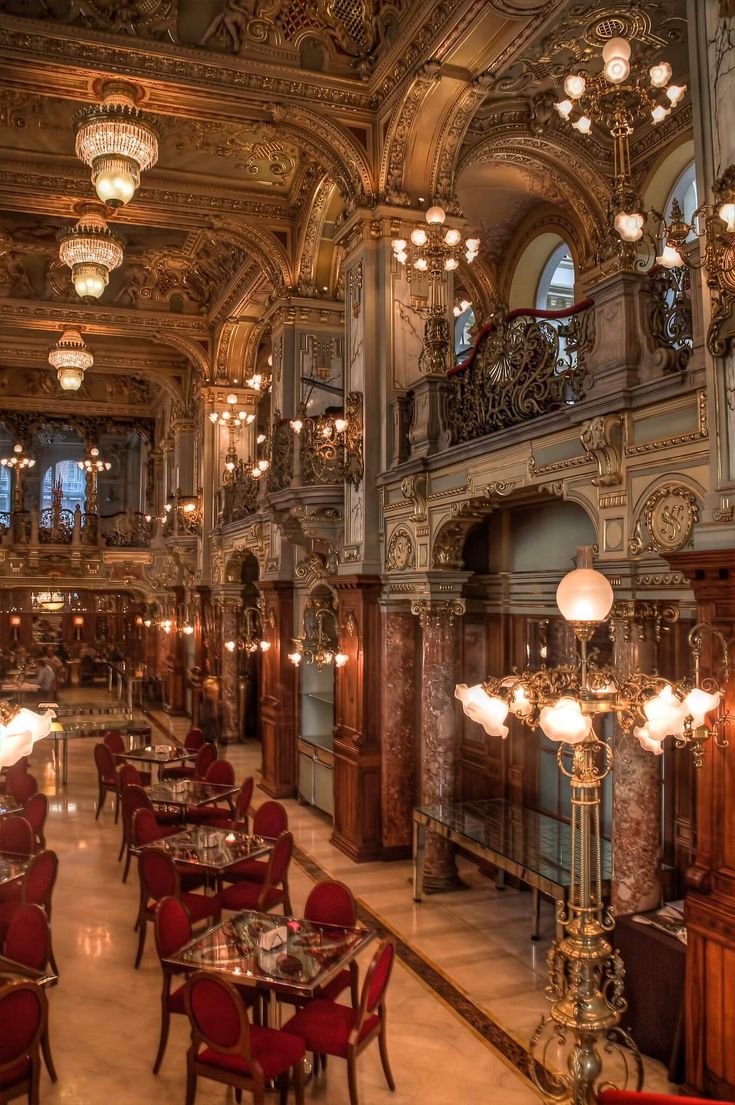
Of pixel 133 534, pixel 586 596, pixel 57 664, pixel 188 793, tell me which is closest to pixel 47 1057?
pixel 586 596

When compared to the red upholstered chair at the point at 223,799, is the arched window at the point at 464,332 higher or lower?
higher

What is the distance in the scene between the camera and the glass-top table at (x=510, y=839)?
22.9ft

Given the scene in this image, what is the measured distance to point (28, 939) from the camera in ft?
18.5

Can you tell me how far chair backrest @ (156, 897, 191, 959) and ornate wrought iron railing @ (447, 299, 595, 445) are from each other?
14.7ft

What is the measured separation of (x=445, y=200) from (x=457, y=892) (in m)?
7.58

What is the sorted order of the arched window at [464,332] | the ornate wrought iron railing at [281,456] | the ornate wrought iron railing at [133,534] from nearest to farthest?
the ornate wrought iron railing at [281,456] < the arched window at [464,332] < the ornate wrought iron railing at [133,534]

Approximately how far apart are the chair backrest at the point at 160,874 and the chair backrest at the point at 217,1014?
2.22 meters

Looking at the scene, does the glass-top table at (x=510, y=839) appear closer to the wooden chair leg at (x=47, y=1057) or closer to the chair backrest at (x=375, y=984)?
the chair backrest at (x=375, y=984)

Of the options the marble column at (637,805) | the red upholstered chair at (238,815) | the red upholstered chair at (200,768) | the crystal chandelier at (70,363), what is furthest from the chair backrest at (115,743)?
the marble column at (637,805)

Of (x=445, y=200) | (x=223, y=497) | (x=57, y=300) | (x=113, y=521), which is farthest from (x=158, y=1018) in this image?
(x=113, y=521)

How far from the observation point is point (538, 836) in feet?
26.4

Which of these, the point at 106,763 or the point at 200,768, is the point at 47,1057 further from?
the point at 106,763

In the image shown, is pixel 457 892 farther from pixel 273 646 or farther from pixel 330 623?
pixel 273 646

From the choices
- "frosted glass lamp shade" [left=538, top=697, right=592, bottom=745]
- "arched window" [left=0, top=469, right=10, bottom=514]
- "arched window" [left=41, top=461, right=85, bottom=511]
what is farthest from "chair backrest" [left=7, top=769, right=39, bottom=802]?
"arched window" [left=0, top=469, right=10, bottom=514]
